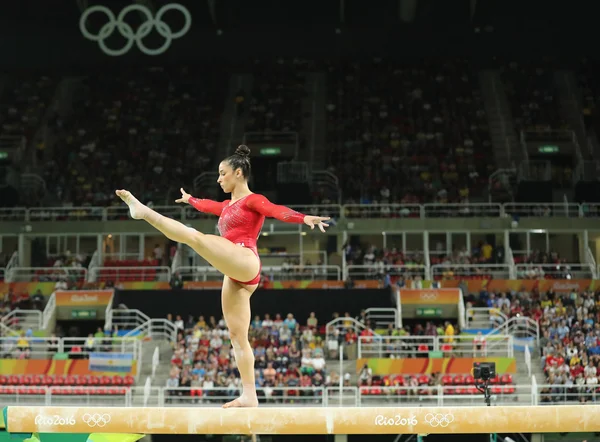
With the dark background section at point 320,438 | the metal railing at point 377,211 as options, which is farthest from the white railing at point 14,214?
the dark background section at point 320,438

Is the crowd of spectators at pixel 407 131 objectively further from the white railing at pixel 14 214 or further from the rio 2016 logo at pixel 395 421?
the rio 2016 logo at pixel 395 421

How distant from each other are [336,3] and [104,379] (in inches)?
851

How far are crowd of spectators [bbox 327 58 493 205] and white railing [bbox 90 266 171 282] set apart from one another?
23.3 feet

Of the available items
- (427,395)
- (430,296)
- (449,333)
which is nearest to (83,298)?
(430,296)

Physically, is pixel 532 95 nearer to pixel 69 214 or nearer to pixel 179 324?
pixel 69 214

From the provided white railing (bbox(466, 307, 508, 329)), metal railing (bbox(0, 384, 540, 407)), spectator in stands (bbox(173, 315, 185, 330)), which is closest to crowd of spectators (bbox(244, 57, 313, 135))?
spectator in stands (bbox(173, 315, 185, 330))

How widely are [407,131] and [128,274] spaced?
1211 centimetres

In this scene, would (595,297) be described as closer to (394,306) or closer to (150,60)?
(394,306)

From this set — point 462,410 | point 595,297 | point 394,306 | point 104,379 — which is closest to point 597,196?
point 595,297

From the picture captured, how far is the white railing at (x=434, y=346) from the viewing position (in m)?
22.5

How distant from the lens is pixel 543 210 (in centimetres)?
3016

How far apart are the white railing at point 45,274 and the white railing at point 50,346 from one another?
389 cm

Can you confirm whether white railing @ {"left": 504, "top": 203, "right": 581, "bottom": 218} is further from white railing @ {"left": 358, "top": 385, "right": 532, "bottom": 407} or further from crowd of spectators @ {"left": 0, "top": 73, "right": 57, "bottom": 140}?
crowd of spectators @ {"left": 0, "top": 73, "right": 57, "bottom": 140}

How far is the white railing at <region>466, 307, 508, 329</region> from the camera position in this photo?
24.8 metres
